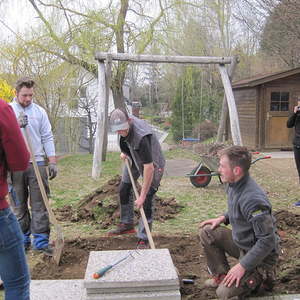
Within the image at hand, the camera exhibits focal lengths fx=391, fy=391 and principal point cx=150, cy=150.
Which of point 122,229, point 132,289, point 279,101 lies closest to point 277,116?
point 279,101

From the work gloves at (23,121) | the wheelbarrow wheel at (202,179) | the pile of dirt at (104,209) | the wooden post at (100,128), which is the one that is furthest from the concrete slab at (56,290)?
the wooden post at (100,128)

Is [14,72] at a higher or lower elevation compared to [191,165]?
→ higher

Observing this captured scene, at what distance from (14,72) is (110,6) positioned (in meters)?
3.58

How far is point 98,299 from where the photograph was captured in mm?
2451

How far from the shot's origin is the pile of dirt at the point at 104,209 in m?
5.27

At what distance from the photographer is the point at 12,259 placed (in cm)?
216

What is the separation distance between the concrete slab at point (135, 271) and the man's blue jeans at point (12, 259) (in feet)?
1.35

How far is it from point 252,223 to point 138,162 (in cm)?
166

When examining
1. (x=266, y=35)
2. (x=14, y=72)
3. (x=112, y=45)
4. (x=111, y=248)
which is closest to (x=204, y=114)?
(x=266, y=35)

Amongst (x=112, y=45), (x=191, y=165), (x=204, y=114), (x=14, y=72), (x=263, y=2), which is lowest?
(x=191, y=165)

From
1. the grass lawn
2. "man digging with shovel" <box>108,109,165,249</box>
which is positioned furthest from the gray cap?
the grass lawn

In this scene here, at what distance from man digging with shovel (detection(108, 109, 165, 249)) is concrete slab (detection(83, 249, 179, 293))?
3.17 ft

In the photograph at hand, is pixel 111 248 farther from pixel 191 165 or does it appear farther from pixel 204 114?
pixel 204 114

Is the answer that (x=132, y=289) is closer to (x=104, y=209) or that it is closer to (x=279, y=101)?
(x=104, y=209)
